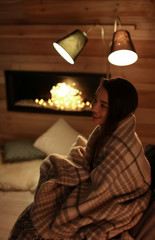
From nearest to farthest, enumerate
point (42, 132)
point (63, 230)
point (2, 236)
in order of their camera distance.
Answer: point (63, 230), point (2, 236), point (42, 132)

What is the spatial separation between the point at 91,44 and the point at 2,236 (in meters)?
1.82

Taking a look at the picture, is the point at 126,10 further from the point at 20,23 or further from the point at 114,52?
the point at 20,23

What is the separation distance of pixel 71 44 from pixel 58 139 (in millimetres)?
1043

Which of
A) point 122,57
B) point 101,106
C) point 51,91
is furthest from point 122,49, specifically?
point 51,91

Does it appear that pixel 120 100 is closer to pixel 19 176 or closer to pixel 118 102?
pixel 118 102

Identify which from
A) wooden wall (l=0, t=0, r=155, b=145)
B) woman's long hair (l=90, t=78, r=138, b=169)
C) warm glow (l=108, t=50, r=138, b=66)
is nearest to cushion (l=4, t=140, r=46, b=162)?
wooden wall (l=0, t=0, r=155, b=145)

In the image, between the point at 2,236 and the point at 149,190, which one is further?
the point at 2,236

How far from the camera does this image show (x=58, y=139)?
254 centimetres

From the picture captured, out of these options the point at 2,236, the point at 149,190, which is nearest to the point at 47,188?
the point at 149,190

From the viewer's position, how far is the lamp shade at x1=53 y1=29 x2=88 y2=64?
1805 millimetres

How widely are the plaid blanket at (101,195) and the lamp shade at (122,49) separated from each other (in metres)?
0.77

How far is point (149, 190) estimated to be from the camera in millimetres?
1195

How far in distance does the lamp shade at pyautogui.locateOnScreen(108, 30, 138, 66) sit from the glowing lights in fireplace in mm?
776

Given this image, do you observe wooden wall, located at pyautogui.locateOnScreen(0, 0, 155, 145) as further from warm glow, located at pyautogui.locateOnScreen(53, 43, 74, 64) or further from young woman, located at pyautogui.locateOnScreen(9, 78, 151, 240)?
young woman, located at pyautogui.locateOnScreen(9, 78, 151, 240)
